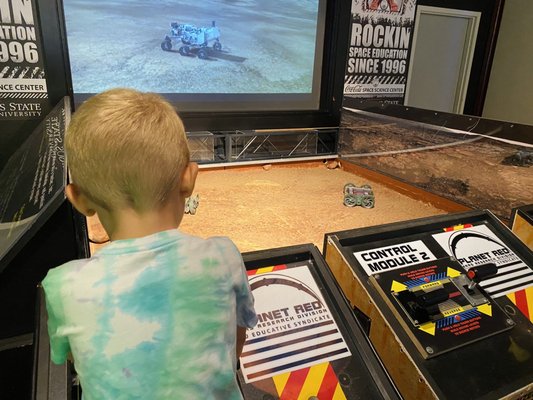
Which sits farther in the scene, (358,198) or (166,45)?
(166,45)

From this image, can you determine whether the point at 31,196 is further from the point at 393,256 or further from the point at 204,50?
the point at 204,50

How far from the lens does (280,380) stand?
0.78 meters

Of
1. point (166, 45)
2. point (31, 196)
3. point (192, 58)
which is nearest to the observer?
point (31, 196)

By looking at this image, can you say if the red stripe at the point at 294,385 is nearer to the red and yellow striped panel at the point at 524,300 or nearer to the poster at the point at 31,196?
the red and yellow striped panel at the point at 524,300

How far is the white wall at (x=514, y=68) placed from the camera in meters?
4.03

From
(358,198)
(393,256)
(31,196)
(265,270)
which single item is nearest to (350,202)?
(358,198)

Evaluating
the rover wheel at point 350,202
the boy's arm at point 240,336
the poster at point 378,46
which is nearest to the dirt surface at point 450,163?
the rover wheel at point 350,202

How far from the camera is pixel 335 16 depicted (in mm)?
3568

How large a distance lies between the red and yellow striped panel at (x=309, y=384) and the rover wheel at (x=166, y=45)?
3002 millimetres

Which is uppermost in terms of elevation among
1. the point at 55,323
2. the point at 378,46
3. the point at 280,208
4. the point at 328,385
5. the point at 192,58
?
the point at 378,46

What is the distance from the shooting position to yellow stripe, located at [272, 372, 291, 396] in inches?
30.2

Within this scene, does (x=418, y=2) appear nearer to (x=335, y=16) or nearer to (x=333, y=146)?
(x=335, y=16)

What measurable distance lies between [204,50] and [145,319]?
10.2 ft

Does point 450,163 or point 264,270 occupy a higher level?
point 264,270
